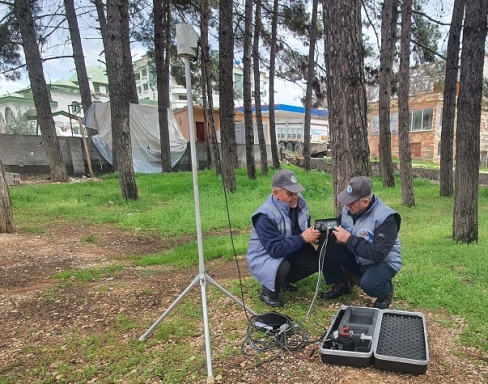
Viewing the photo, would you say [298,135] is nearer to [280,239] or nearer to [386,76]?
[386,76]

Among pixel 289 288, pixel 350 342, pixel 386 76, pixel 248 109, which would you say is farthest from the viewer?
pixel 248 109

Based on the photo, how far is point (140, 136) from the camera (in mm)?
13750

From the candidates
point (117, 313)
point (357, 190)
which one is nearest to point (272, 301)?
point (357, 190)

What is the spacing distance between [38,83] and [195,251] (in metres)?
8.41

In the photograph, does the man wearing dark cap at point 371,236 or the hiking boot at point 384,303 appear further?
the hiking boot at point 384,303

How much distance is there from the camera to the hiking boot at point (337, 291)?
110 inches

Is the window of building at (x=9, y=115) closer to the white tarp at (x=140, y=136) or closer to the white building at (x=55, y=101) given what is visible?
the white building at (x=55, y=101)

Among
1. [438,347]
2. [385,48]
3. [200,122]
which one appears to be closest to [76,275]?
[438,347]

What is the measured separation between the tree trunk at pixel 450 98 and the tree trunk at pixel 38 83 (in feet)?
34.8

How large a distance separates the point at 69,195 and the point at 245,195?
4211mm

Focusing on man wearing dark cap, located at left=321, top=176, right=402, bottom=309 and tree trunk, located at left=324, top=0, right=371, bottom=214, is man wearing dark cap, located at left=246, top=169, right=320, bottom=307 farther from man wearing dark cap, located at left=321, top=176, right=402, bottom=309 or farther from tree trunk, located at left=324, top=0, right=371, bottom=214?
tree trunk, located at left=324, top=0, right=371, bottom=214

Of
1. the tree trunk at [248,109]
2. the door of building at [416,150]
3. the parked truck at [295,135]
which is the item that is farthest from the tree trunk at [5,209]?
the door of building at [416,150]

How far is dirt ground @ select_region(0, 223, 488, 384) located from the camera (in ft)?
6.27

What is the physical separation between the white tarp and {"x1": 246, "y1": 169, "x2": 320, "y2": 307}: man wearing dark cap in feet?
37.2
